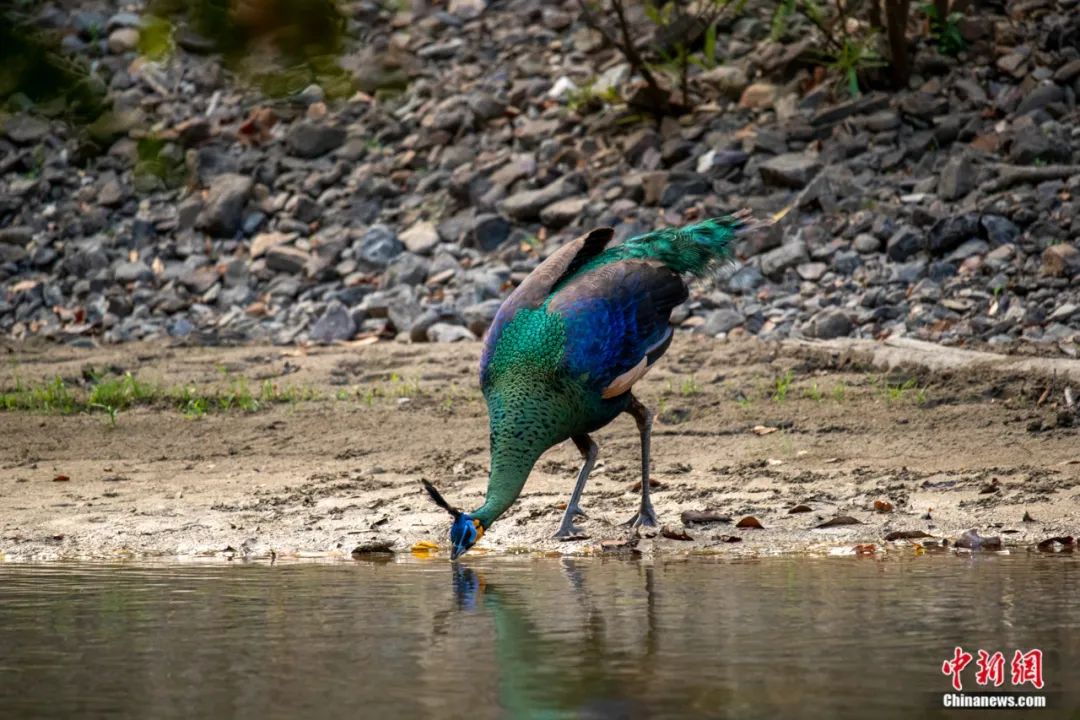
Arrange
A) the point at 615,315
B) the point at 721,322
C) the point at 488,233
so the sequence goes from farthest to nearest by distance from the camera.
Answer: the point at 488,233, the point at 721,322, the point at 615,315

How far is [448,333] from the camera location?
11945 millimetres

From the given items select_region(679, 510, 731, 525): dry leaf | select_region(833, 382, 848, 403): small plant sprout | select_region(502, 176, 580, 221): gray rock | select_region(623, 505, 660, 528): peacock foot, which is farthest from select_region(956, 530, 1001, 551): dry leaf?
select_region(502, 176, 580, 221): gray rock

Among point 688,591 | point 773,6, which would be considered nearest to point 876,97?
point 773,6

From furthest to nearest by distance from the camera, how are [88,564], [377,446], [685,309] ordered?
[685,309], [377,446], [88,564]

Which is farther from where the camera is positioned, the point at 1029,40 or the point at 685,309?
the point at 1029,40

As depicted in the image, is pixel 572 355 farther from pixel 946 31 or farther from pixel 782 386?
pixel 946 31

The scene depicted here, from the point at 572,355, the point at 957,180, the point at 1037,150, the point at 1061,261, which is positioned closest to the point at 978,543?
the point at 572,355

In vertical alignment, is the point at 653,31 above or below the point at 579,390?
above

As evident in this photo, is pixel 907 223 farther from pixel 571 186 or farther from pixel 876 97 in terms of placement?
pixel 571 186

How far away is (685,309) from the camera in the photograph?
11883 mm

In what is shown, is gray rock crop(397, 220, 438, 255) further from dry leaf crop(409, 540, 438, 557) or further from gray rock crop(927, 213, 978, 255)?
dry leaf crop(409, 540, 438, 557)

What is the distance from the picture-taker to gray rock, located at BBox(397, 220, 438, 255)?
1379cm

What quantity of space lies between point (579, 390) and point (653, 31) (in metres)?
9.37

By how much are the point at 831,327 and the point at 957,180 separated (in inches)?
88.4
